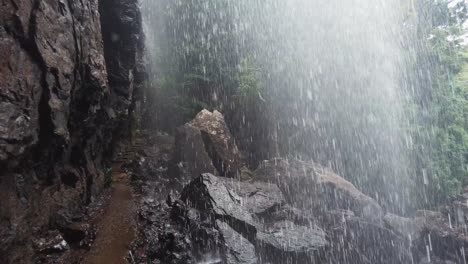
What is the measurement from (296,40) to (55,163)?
1307cm

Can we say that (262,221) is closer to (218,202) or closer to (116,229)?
(218,202)

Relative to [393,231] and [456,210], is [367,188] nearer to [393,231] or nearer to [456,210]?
[456,210]

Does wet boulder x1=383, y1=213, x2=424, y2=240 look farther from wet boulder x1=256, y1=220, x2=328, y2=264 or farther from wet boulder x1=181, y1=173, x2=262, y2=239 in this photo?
wet boulder x1=181, y1=173, x2=262, y2=239

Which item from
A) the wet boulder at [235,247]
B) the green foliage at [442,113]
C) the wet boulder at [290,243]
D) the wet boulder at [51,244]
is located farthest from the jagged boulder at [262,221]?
the green foliage at [442,113]

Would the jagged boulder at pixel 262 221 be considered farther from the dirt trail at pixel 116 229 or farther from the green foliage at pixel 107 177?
the green foliage at pixel 107 177

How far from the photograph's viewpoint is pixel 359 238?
883cm

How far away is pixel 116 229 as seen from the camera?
678 centimetres

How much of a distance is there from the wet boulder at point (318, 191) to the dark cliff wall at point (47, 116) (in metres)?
5.88

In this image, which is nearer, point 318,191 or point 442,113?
point 318,191

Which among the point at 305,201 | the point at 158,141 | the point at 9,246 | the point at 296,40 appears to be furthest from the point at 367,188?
the point at 9,246

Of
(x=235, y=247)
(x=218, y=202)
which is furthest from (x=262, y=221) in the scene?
(x=235, y=247)

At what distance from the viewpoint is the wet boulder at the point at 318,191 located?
33.4ft

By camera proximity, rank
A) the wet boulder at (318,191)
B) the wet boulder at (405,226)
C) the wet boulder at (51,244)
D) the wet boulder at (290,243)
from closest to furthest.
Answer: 1. the wet boulder at (51,244)
2. the wet boulder at (290,243)
3. the wet boulder at (405,226)
4. the wet boulder at (318,191)

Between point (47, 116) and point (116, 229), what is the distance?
287cm
